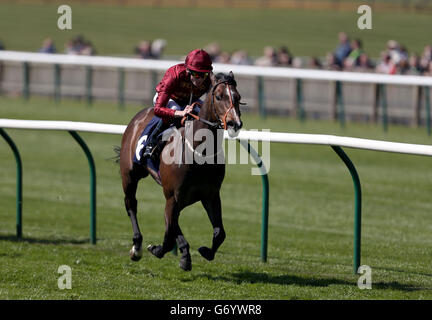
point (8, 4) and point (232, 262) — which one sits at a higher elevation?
point (8, 4)

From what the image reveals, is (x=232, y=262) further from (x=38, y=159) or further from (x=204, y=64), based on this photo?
(x=38, y=159)

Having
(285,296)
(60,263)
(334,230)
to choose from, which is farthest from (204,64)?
(334,230)

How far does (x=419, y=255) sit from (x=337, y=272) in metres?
1.21

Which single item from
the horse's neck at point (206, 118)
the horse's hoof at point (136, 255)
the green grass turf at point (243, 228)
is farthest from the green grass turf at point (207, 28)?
the horse's neck at point (206, 118)

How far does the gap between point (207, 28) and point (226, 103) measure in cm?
3754

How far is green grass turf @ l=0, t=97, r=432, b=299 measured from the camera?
6484mm

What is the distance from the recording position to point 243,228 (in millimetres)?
9680

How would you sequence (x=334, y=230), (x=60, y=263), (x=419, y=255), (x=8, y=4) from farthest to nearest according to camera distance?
(x=8, y=4) < (x=334, y=230) < (x=419, y=255) < (x=60, y=263)

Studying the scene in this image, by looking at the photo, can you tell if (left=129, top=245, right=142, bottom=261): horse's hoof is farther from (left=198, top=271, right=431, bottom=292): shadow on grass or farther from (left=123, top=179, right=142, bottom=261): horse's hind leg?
(left=198, top=271, right=431, bottom=292): shadow on grass

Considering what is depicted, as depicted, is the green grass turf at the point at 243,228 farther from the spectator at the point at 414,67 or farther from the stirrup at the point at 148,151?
the spectator at the point at 414,67

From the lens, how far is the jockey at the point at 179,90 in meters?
6.21

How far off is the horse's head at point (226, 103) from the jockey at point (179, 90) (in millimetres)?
230

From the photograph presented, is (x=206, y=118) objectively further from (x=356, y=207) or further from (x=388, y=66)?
(x=388, y=66)

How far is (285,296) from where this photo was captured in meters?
6.16
